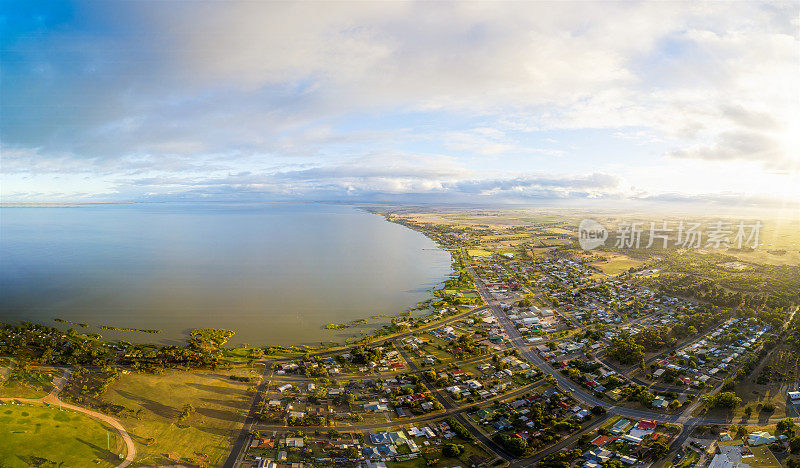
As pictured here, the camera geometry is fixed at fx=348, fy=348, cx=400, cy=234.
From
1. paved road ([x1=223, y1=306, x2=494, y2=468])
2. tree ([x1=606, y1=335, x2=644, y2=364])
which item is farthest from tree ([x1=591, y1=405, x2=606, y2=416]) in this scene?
paved road ([x1=223, y1=306, x2=494, y2=468])

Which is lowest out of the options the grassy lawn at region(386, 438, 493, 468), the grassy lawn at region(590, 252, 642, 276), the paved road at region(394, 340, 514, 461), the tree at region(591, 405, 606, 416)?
the grassy lawn at region(386, 438, 493, 468)

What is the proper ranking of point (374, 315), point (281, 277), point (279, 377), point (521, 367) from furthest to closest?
point (281, 277) < point (374, 315) < point (521, 367) < point (279, 377)

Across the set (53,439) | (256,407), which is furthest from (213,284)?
(256,407)

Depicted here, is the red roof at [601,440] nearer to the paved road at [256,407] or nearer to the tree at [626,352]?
the tree at [626,352]

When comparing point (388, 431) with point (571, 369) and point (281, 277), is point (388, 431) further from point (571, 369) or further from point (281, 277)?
point (281, 277)

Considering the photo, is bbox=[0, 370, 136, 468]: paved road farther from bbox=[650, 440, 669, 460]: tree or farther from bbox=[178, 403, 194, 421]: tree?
bbox=[650, 440, 669, 460]: tree

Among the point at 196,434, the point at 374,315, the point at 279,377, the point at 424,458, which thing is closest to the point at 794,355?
the point at 424,458

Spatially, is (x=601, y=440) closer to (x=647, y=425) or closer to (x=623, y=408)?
(x=647, y=425)
